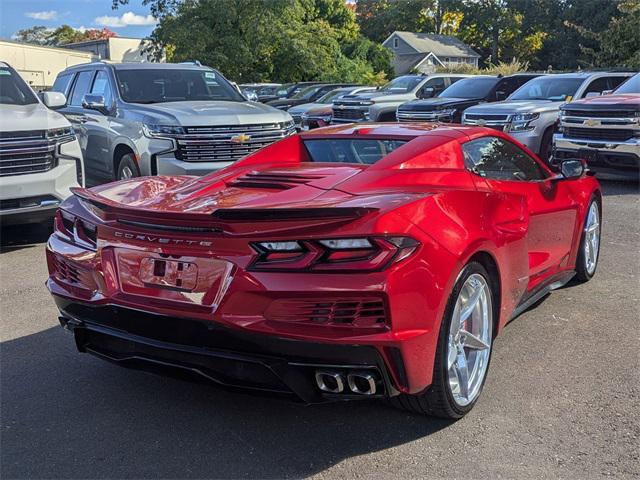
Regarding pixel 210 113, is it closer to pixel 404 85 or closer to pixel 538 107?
pixel 538 107

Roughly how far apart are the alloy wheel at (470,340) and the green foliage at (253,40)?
1416 inches

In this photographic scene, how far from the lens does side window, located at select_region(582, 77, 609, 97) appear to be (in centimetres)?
→ 1391

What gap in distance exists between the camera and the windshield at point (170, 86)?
987 cm

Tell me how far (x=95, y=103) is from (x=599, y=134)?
7.50 metres

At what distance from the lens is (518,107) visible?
12633 mm

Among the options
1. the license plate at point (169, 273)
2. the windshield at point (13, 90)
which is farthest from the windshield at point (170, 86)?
the license plate at point (169, 273)

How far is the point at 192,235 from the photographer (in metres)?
3.16

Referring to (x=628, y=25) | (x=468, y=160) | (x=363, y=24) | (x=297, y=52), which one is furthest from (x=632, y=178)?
(x=363, y=24)

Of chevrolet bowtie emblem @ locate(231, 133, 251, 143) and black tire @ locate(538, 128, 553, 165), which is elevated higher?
chevrolet bowtie emblem @ locate(231, 133, 251, 143)

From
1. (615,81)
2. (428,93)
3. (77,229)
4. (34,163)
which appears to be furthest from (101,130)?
(428,93)

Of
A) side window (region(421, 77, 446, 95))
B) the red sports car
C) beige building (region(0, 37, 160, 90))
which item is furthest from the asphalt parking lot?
beige building (region(0, 37, 160, 90))

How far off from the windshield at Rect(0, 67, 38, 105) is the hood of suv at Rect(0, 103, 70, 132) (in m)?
0.29

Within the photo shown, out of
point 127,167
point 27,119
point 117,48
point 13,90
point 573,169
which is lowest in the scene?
point 127,167

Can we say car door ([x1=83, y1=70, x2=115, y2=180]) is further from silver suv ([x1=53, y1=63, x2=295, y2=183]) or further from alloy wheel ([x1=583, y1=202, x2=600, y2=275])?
alloy wheel ([x1=583, y1=202, x2=600, y2=275])
